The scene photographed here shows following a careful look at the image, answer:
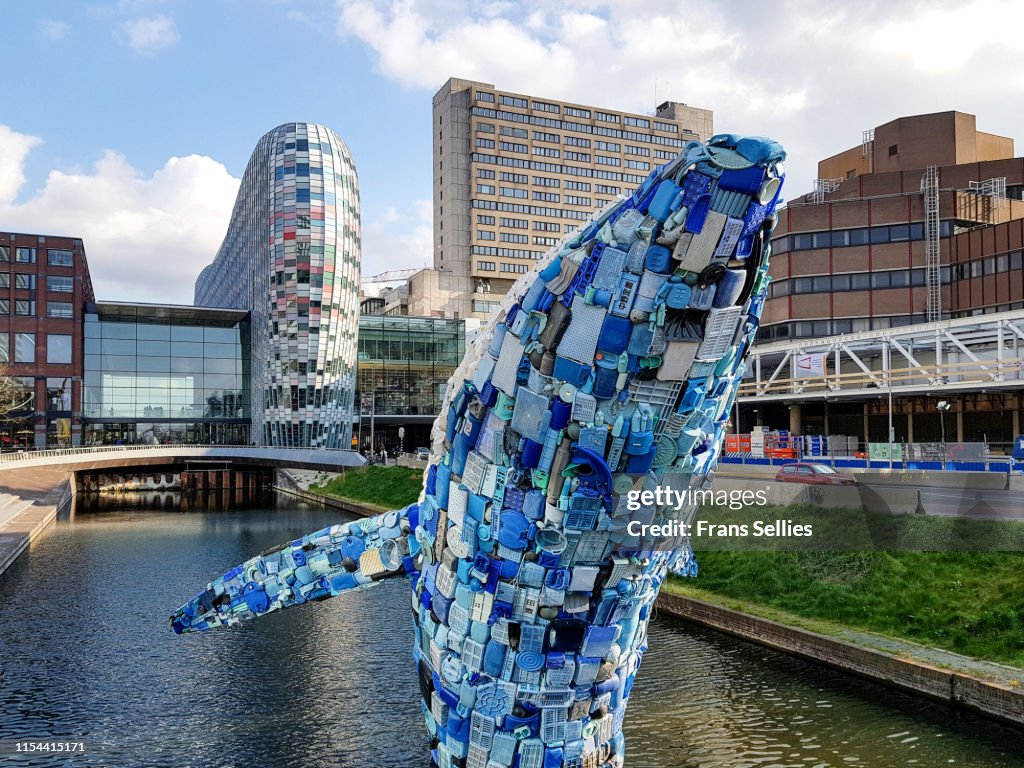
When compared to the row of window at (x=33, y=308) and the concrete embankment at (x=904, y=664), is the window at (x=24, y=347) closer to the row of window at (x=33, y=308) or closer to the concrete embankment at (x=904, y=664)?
the row of window at (x=33, y=308)

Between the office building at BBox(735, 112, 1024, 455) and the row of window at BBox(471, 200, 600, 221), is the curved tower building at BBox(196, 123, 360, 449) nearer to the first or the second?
the office building at BBox(735, 112, 1024, 455)

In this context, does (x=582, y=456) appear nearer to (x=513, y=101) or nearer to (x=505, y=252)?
(x=505, y=252)

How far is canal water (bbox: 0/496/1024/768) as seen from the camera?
1304 centimetres

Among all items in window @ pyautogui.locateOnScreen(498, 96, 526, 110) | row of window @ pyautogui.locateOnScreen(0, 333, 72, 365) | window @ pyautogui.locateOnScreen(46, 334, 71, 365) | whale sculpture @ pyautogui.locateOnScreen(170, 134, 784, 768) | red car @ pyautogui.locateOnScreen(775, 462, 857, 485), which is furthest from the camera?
window @ pyautogui.locateOnScreen(498, 96, 526, 110)

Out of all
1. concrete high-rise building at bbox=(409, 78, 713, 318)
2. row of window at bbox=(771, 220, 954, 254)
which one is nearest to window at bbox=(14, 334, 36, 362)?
concrete high-rise building at bbox=(409, 78, 713, 318)

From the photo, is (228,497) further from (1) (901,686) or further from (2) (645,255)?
(2) (645,255)

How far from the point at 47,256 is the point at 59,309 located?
14.0 ft

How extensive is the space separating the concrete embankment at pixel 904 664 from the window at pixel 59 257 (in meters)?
65.1

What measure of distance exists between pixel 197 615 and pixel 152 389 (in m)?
69.9

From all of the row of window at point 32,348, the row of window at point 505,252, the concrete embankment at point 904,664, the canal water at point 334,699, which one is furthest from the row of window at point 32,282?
the concrete embankment at point 904,664

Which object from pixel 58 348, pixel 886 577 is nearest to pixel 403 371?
pixel 58 348

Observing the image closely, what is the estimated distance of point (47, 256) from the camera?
67125mm

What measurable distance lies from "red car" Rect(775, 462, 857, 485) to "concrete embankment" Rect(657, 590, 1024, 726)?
765 centimetres

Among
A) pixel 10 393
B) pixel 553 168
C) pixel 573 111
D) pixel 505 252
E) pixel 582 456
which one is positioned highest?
pixel 573 111
